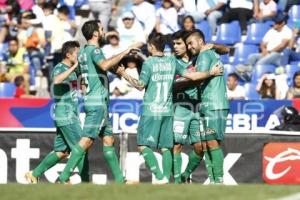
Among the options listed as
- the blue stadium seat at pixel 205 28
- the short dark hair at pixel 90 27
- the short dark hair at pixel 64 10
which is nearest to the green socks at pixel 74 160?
the short dark hair at pixel 90 27

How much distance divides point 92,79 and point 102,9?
8641 mm

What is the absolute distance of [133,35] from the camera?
22.0 meters

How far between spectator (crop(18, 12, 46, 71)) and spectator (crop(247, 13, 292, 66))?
441 cm

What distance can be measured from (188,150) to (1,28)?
27.0 feet

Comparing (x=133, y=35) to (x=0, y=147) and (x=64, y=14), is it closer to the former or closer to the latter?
(x=64, y=14)

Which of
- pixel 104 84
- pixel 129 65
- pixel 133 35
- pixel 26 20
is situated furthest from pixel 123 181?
pixel 26 20

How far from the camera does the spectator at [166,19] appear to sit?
22.1 meters

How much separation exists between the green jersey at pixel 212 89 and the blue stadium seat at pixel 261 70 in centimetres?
655

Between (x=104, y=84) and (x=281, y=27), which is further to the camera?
(x=281, y=27)

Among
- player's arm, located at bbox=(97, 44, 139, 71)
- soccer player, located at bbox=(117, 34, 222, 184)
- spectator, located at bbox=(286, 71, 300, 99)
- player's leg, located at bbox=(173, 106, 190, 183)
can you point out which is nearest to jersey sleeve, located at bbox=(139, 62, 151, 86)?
soccer player, located at bbox=(117, 34, 222, 184)

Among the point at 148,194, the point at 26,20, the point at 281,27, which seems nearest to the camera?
the point at 148,194

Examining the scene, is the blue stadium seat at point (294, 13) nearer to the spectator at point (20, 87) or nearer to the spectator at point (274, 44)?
the spectator at point (274, 44)

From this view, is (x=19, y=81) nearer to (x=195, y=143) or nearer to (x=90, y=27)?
(x=195, y=143)

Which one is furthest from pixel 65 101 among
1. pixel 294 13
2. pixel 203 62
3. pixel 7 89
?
pixel 294 13
